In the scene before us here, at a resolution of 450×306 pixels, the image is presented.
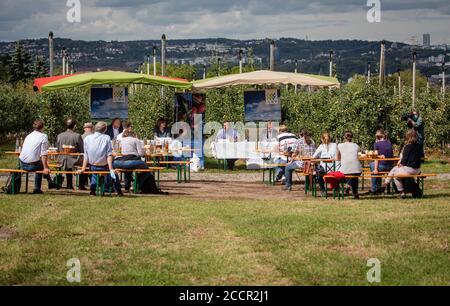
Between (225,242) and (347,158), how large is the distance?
6.49 meters

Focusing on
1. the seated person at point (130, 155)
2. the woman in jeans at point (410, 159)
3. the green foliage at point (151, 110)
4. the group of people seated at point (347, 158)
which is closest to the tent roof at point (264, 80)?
the group of people seated at point (347, 158)

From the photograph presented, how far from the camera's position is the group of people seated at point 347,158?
659 inches

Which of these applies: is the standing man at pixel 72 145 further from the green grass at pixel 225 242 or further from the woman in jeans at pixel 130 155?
the green grass at pixel 225 242

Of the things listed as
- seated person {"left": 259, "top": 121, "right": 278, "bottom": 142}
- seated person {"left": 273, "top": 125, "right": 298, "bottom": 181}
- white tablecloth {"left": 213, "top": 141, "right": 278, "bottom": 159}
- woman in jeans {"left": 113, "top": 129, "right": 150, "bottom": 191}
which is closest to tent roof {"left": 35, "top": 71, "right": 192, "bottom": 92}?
seated person {"left": 273, "top": 125, "right": 298, "bottom": 181}

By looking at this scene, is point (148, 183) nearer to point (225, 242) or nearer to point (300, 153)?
point (300, 153)

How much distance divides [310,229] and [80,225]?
3298 mm

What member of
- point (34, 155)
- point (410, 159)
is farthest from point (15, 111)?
point (410, 159)

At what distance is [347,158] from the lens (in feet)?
55.7

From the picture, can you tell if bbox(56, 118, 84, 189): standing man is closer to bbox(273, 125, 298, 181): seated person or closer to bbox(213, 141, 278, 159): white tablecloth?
bbox(273, 125, 298, 181): seated person

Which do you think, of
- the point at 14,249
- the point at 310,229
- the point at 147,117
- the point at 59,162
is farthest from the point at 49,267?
the point at 147,117

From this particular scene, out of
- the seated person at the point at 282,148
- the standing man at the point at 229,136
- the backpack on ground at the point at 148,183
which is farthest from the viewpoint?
the standing man at the point at 229,136

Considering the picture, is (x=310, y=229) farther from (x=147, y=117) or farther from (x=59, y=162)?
(x=147, y=117)

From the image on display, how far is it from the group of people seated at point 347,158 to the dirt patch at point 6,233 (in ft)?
23.4
